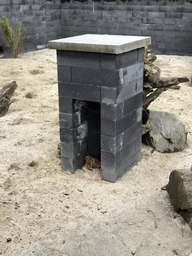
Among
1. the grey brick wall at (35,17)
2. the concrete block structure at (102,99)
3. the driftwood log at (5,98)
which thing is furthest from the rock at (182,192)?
the grey brick wall at (35,17)

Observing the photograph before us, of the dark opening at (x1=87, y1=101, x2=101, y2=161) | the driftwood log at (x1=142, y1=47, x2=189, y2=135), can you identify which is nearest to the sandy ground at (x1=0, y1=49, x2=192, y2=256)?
the dark opening at (x1=87, y1=101, x2=101, y2=161)

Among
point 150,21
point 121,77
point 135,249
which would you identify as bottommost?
point 135,249

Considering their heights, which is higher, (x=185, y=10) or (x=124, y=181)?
(x=185, y=10)

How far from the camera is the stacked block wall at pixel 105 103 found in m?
3.83

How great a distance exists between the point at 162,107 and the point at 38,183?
155 inches

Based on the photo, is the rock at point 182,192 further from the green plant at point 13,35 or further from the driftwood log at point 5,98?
the green plant at point 13,35

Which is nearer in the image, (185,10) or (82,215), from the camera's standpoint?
(82,215)

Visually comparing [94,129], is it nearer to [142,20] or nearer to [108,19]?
[142,20]

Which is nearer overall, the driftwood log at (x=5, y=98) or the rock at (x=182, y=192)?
the rock at (x=182, y=192)

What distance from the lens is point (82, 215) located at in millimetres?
3619

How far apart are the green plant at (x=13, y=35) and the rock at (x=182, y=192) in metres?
8.39

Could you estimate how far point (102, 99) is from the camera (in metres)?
3.92

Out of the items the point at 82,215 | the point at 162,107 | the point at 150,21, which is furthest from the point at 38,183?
the point at 150,21

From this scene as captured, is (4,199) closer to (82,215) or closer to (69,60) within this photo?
(82,215)
